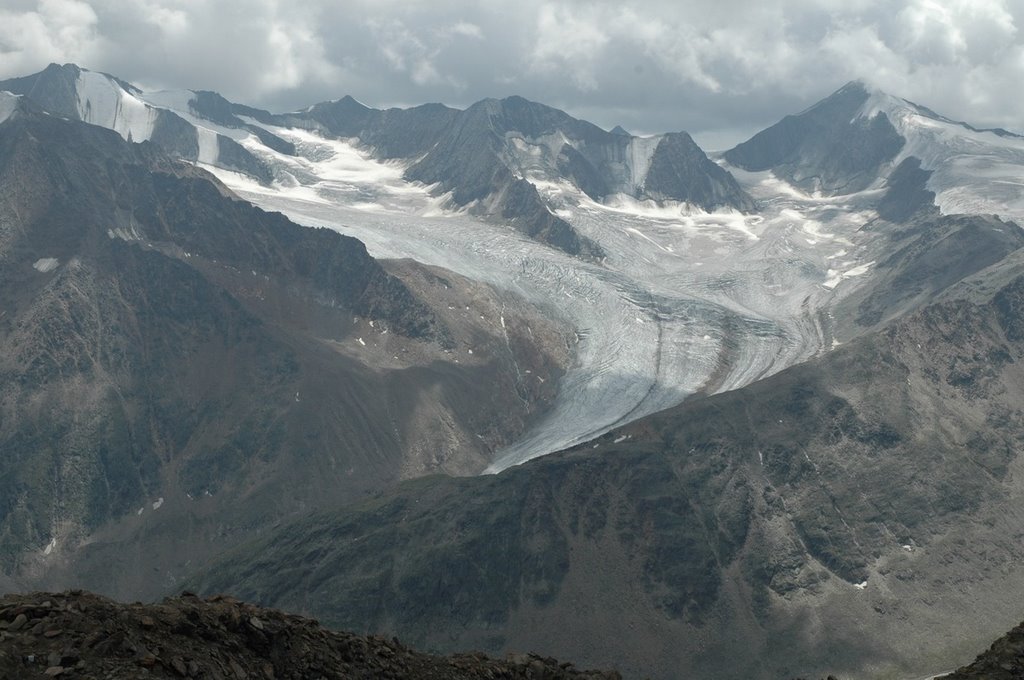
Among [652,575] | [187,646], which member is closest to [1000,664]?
[187,646]

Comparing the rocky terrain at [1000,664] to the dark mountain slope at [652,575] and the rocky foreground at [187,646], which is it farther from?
the dark mountain slope at [652,575]

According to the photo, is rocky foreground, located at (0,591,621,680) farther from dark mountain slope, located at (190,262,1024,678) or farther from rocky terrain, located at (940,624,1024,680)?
dark mountain slope, located at (190,262,1024,678)

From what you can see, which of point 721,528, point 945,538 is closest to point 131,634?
point 721,528

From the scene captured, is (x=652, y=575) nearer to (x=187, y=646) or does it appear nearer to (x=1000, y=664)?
(x=1000, y=664)

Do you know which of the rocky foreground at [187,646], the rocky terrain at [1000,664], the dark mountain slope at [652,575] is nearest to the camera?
the rocky foreground at [187,646]

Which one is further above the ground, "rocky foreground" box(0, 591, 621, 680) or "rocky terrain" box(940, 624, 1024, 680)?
"rocky terrain" box(940, 624, 1024, 680)

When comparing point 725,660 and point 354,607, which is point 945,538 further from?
point 354,607

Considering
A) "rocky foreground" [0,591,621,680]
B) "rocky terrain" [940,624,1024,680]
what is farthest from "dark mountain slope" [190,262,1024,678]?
"rocky foreground" [0,591,621,680]

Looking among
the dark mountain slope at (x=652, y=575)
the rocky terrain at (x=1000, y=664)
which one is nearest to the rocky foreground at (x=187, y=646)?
the rocky terrain at (x=1000, y=664)
